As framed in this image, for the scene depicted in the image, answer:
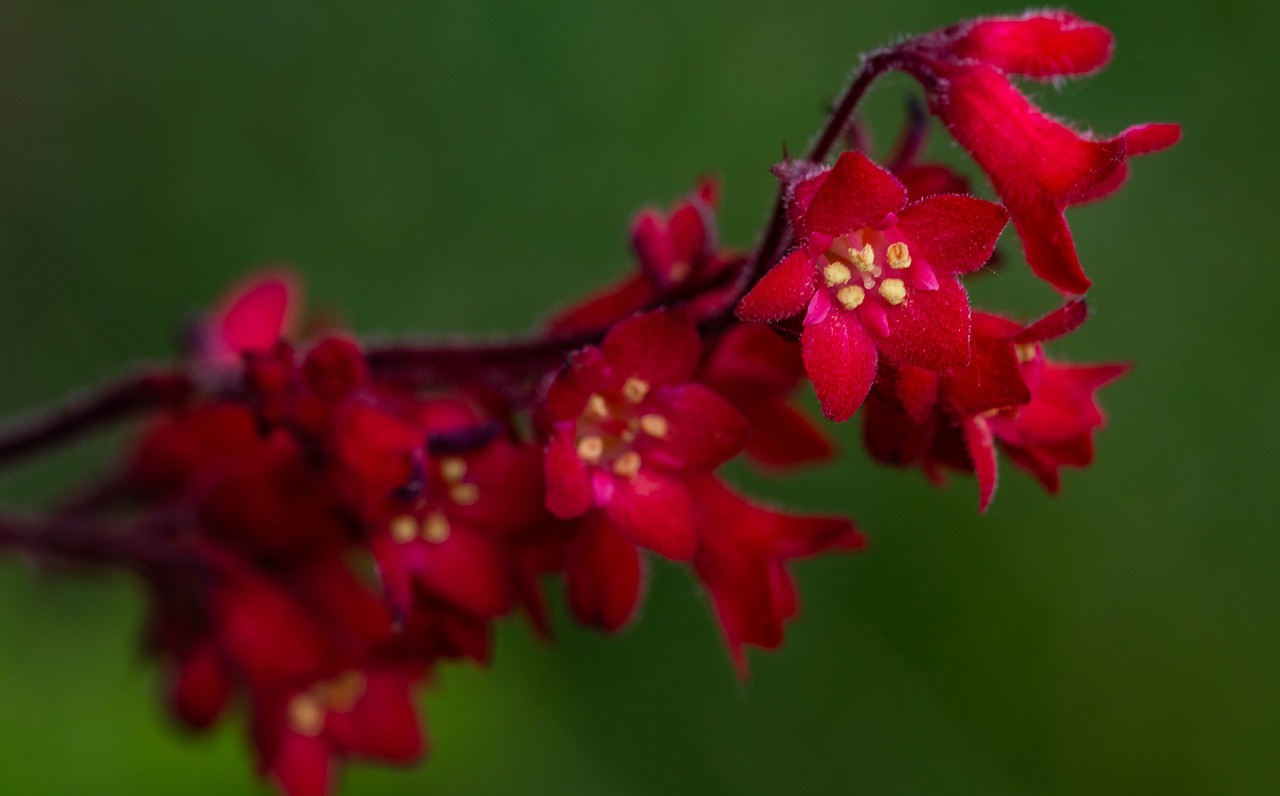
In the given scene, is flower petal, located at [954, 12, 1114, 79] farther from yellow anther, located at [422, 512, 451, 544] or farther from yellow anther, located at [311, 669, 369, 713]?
yellow anther, located at [311, 669, 369, 713]

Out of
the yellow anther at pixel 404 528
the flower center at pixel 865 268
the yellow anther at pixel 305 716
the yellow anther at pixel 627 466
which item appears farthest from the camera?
the yellow anther at pixel 305 716

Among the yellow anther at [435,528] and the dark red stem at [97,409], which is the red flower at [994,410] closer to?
the yellow anther at [435,528]

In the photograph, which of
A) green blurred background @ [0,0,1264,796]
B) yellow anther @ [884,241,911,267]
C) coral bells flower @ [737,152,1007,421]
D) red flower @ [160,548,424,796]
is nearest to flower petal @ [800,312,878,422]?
coral bells flower @ [737,152,1007,421]

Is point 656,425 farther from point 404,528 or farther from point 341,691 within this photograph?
point 341,691

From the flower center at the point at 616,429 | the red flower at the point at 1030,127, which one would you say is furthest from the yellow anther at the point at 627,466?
the red flower at the point at 1030,127

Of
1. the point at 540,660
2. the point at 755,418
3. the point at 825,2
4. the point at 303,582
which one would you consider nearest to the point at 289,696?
the point at 303,582

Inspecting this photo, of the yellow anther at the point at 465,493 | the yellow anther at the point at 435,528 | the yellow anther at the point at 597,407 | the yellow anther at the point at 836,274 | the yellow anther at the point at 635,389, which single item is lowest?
the yellow anther at the point at 435,528

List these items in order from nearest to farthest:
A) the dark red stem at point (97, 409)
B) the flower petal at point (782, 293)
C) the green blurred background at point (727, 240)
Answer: the flower petal at point (782, 293) → the dark red stem at point (97, 409) → the green blurred background at point (727, 240)
